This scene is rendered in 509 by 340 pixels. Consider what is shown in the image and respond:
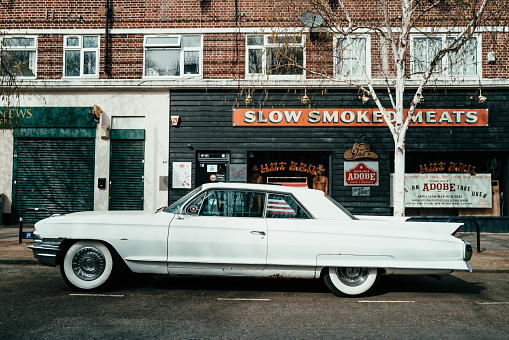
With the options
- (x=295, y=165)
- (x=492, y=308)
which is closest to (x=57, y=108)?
(x=295, y=165)

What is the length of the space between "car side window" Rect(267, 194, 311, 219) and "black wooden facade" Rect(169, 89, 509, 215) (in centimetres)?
704

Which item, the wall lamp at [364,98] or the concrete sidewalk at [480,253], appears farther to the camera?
the wall lamp at [364,98]

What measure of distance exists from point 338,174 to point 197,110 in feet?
16.4

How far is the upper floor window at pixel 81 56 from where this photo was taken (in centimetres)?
1279

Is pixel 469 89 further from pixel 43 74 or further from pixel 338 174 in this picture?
pixel 43 74

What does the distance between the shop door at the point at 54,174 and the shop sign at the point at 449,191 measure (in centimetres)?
1041

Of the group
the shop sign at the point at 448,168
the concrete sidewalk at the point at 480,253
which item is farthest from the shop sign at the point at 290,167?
the concrete sidewalk at the point at 480,253

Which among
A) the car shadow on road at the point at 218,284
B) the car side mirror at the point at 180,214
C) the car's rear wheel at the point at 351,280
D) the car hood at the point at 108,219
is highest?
the car side mirror at the point at 180,214

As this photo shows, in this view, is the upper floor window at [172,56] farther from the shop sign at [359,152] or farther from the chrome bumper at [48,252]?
the chrome bumper at [48,252]

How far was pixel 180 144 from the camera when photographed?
1240 cm

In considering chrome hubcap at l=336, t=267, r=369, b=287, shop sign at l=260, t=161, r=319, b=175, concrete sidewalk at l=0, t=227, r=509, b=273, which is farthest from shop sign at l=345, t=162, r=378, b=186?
chrome hubcap at l=336, t=267, r=369, b=287

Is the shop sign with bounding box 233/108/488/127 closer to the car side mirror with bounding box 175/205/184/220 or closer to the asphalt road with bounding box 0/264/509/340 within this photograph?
the asphalt road with bounding box 0/264/509/340

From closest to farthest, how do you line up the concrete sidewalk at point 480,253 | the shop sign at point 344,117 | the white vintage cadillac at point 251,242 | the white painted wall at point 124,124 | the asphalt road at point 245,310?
the asphalt road at point 245,310, the white vintage cadillac at point 251,242, the concrete sidewalk at point 480,253, the shop sign at point 344,117, the white painted wall at point 124,124

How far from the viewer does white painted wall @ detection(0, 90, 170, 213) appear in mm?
12406
